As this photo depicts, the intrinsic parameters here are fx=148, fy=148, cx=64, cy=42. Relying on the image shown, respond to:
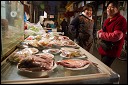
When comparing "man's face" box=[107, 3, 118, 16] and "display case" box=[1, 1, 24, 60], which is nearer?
"display case" box=[1, 1, 24, 60]

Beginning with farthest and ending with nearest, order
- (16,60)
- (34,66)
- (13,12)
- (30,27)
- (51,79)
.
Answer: (30,27) < (13,12) < (16,60) < (34,66) < (51,79)

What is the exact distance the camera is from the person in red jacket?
2.29 metres

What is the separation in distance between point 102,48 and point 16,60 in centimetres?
162

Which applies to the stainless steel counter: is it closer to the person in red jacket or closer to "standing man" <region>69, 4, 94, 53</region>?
the person in red jacket

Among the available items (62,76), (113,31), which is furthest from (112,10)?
(62,76)

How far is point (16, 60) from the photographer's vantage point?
62.9 inches

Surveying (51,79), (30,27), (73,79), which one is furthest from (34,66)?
(30,27)

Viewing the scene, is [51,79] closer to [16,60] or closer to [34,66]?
[34,66]

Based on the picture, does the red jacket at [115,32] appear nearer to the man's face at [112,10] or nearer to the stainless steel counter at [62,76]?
the man's face at [112,10]

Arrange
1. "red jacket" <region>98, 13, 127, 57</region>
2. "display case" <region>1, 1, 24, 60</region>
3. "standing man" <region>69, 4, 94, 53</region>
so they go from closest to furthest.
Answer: "display case" <region>1, 1, 24, 60</region> → "red jacket" <region>98, 13, 127, 57</region> → "standing man" <region>69, 4, 94, 53</region>

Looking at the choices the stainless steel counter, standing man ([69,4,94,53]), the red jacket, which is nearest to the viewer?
the stainless steel counter

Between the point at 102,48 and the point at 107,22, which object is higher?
the point at 107,22

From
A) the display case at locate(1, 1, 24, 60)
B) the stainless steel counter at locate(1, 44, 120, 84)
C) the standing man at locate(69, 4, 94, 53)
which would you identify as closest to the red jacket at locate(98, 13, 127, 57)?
the stainless steel counter at locate(1, 44, 120, 84)

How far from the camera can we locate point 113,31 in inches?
94.7
